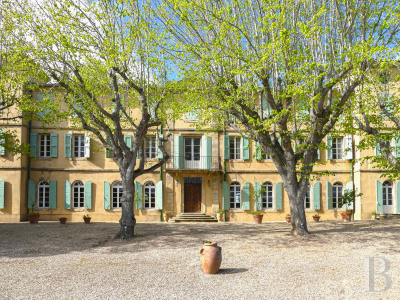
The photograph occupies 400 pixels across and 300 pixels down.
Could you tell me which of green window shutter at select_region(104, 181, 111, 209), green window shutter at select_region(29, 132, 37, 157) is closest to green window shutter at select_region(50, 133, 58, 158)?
green window shutter at select_region(29, 132, 37, 157)

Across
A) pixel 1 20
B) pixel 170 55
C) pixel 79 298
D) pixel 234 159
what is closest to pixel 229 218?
pixel 234 159

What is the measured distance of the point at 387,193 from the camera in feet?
65.0

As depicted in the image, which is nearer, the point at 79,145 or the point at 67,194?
the point at 67,194

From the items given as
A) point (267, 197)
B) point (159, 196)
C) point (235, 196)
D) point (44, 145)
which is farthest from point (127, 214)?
point (267, 197)

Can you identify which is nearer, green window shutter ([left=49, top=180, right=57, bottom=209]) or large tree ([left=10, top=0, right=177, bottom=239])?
large tree ([left=10, top=0, right=177, bottom=239])

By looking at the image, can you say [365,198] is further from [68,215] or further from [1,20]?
[1,20]

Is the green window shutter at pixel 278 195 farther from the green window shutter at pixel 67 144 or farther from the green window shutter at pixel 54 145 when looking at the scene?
the green window shutter at pixel 54 145

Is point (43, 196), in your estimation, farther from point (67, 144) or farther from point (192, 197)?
point (192, 197)

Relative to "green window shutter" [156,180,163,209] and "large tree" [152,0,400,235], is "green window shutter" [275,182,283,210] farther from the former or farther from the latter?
"large tree" [152,0,400,235]

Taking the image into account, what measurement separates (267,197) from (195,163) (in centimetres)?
402

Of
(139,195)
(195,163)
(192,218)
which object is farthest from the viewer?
(195,163)

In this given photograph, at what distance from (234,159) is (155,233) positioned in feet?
26.2

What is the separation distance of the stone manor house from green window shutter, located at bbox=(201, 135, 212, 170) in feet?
0.16

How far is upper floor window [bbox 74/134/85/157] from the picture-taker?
63.9 ft
